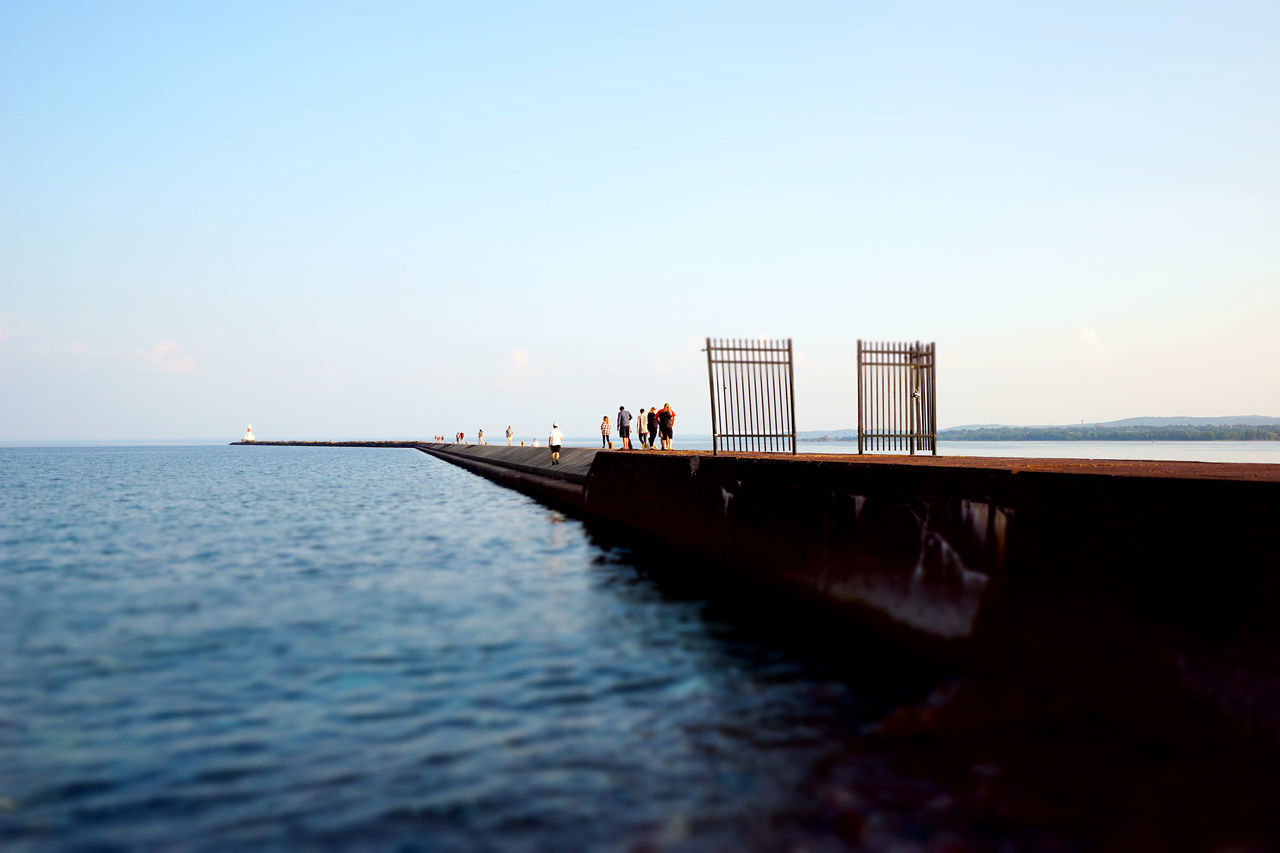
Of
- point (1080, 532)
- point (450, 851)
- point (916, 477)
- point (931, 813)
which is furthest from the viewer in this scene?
point (916, 477)

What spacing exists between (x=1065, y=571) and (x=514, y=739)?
457 cm

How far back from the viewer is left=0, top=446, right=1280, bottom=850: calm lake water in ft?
17.6

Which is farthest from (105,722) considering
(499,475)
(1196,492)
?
(499,475)

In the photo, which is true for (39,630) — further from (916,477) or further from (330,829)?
(916,477)

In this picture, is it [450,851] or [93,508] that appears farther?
[93,508]

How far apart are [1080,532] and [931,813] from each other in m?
2.89

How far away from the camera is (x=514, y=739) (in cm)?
691

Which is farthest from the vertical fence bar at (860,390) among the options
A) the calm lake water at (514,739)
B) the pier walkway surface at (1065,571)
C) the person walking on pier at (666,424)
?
the person walking on pier at (666,424)

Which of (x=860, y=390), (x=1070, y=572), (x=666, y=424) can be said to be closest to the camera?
(x=1070, y=572)

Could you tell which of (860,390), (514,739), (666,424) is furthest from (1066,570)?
(666,424)

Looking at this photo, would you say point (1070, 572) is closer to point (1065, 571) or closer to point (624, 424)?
point (1065, 571)

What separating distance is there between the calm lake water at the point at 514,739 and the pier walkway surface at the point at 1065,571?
50cm

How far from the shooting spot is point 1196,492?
6301mm

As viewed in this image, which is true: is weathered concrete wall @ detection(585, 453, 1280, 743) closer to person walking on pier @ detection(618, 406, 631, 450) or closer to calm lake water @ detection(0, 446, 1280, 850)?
calm lake water @ detection(0, 446, 1280, 850)
